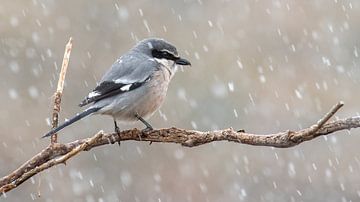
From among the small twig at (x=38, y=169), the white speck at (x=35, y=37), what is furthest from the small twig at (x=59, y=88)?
the white speck at (x=35, y=37)

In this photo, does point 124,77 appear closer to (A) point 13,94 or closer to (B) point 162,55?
(B) point 162,55

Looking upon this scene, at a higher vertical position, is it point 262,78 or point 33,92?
point 33,92

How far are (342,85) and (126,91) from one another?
8.89 m

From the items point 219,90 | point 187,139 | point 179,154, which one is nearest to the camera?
point 187,139

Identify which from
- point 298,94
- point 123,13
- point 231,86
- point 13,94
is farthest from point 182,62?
point 123,13

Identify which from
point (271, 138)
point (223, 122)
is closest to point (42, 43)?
point (223, 122)

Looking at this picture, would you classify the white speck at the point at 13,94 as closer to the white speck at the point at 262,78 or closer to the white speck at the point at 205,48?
the white speck at the point at 205,48

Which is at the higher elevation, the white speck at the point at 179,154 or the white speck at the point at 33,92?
the white speck at the point at 33,92

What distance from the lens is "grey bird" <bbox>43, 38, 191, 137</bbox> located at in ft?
14.5

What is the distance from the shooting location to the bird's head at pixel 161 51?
4762 millimetres

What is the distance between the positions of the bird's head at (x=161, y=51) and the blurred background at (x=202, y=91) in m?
5.83

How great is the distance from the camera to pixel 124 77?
4.60 metres

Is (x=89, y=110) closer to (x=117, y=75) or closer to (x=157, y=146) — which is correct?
(x=117, y=75)

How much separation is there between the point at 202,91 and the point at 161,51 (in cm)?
803
